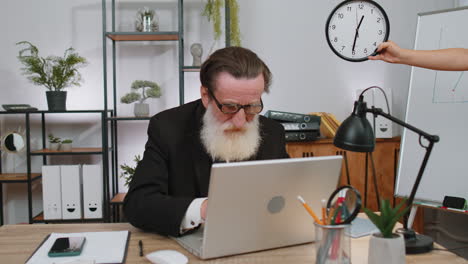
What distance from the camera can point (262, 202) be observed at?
1020mm

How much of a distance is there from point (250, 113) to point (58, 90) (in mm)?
2033

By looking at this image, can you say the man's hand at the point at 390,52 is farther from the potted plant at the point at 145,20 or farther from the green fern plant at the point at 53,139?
the green fern plant at the point at 53,139

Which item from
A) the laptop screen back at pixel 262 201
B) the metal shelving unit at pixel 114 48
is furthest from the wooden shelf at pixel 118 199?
the laptop screen back at pixel 262 201

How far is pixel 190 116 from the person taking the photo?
1695 mm

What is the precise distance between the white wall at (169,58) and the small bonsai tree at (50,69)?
140 mm

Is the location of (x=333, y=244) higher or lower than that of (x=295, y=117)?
lower

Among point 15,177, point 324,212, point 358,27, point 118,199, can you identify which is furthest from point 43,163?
point 324,212

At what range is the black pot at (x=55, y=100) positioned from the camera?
2.94 metres

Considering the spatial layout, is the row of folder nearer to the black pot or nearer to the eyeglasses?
the black pot

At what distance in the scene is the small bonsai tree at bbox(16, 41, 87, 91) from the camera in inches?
116

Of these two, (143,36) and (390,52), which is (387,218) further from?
(143,36)

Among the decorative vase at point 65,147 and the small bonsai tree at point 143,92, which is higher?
the small bonsai tree at point 143,92

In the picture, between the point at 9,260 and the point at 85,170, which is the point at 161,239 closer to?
the point at 9,260

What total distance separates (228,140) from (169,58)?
76.8 inches
